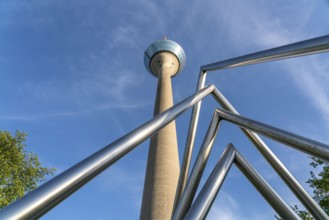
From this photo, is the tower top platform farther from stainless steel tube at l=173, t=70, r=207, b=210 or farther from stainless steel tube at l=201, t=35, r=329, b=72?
stainless steel tube at l=201, t=35, r=329, b=72

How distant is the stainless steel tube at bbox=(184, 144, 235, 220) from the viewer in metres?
2.74

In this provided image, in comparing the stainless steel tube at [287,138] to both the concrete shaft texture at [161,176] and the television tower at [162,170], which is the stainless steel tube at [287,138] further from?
the concrete shaft texture at [161,176]

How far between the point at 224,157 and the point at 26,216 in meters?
2.78

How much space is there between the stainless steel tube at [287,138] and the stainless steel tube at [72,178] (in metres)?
1.23

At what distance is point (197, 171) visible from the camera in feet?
13.3

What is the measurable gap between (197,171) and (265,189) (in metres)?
0.87

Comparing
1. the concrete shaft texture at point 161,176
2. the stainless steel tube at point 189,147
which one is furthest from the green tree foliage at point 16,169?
the stainless steel tube at point 189,147

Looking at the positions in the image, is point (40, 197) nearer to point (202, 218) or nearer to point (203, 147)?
point (202, 218)

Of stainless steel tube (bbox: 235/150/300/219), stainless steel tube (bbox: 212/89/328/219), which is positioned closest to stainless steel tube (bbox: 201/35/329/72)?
stainless steel tube (bbox: 212/89/328/219)

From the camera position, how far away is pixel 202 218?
2703mm

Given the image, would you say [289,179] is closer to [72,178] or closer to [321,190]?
[72,178]

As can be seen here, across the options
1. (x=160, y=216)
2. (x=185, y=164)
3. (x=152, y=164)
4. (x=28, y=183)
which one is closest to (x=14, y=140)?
(x=28, y=183)

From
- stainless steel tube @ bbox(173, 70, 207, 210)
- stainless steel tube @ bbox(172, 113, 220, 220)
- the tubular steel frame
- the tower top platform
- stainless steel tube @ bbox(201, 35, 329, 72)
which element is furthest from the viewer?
the tower top platform

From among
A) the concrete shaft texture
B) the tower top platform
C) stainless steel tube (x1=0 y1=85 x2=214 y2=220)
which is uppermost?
the tower top platform
